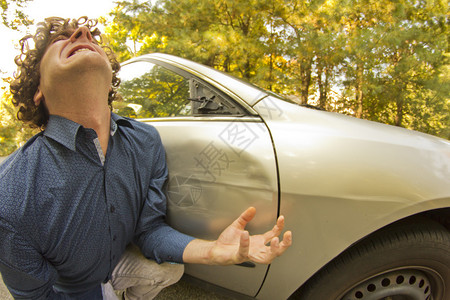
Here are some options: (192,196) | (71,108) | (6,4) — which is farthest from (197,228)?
(6,4)

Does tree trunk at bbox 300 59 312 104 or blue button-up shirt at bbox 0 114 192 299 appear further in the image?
tree trunk at bbox 300 59 312 104

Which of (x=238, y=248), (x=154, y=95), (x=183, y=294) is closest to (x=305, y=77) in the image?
(x=154, y=95)

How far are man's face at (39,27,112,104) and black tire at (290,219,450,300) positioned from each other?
135 centimetres

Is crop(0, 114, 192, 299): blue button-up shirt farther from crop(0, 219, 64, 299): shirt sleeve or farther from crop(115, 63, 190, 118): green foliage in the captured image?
crop(115, 63, 190, 118): green foliage

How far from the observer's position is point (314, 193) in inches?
43.4

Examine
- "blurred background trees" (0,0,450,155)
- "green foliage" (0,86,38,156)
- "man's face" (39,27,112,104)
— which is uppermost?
"blurred background trees" (0,0,450,155)

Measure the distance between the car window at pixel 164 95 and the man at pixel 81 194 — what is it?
0.94ft

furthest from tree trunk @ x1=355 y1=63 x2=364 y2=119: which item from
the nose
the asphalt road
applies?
the nose

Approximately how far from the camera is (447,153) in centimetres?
119

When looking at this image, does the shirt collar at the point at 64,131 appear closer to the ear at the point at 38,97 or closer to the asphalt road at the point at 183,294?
the ear at the point at 38,97

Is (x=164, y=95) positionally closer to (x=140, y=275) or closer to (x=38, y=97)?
(x=38, y=97)

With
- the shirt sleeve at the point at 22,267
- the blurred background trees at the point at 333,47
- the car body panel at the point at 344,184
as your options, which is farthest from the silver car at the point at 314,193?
the blurred background trees at the point at 333,47

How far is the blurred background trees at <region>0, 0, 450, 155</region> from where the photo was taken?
5688 millimetres

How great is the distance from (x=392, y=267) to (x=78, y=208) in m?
1.38
